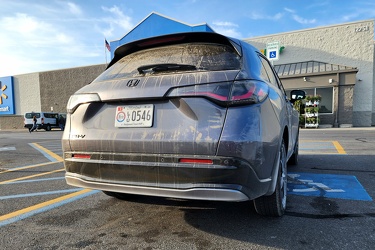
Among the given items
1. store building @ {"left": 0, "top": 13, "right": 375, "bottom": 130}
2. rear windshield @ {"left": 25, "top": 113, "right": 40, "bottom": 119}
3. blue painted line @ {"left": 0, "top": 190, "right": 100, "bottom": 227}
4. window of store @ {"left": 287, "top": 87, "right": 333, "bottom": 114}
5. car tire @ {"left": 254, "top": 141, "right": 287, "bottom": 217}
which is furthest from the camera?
rear windshield @ {"left": 25, "top": 113, "right": 40, "bottom": 119}

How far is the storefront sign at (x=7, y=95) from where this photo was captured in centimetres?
3656

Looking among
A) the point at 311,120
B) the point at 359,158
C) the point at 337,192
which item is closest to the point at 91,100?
the point at 337,192

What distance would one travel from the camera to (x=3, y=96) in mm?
37594

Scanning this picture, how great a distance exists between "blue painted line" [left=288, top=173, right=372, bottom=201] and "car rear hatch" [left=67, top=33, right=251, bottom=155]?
2.24 metres

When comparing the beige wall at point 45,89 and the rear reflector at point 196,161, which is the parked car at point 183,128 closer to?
the rear reflector at point 196,161

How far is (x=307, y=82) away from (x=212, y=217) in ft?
57.8

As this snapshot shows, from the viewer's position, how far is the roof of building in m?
17.5

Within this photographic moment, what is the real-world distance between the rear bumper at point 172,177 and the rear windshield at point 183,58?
2.66ft

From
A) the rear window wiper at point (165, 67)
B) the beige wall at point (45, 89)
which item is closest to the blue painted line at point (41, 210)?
the rear window wiper at point (165, 67)

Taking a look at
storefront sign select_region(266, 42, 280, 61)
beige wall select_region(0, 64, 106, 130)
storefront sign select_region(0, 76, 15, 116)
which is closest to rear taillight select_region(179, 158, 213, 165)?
storefront sign select_region(266, 42, 280, 61)

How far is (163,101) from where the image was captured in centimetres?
223

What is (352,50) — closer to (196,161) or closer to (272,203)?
(272,203)

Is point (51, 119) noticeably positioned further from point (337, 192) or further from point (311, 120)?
point (337, 192)

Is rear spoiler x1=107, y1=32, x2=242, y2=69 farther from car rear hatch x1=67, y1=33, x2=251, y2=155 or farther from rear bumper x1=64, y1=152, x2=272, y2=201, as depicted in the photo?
rear bumper x1=64, y1=152, x2=272, y2=201
